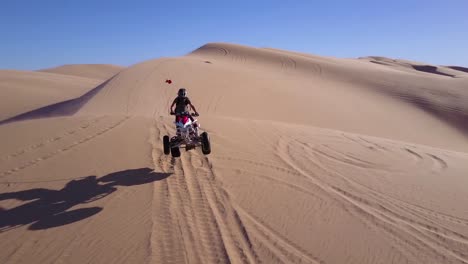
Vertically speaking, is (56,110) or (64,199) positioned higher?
(56,110)

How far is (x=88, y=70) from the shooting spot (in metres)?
69.9

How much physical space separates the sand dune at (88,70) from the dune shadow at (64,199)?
199 feet

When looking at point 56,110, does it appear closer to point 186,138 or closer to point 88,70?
point 186,138

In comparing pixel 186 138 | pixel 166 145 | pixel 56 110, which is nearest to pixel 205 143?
pixel 186 138

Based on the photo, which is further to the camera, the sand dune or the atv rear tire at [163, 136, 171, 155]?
the sand dune

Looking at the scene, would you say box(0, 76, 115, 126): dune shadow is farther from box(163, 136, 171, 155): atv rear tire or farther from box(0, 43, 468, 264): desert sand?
box(163, 136, 171, 155): atv rear tire

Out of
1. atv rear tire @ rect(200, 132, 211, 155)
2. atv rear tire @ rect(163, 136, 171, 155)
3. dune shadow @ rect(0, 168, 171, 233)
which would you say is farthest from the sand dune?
dune shadow @ rect(0, 168, 171, 233)

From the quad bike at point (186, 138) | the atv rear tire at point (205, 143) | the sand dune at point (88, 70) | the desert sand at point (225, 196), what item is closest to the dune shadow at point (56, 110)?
the desert sand at point (225, 196)

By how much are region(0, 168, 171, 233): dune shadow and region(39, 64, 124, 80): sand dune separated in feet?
199

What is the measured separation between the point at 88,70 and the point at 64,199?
232ft

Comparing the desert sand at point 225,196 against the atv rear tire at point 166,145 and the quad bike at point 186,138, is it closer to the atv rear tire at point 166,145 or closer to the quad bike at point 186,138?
the atv rear tire at point 166,145

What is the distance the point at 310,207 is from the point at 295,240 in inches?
39.3

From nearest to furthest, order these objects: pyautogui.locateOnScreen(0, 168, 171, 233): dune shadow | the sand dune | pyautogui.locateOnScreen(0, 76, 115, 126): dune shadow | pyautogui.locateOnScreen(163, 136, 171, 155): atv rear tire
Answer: pyautogui.locateOnScreen(0, 168, 171, 233): dune shadow → pyautogui.locateOnScreen(163, 136, 171, 155): atv rear tire → pyautogui.locateOnScreen(0, 76, 115, 126): dune shadow → the sand dune

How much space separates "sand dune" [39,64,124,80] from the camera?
64.8 meters
